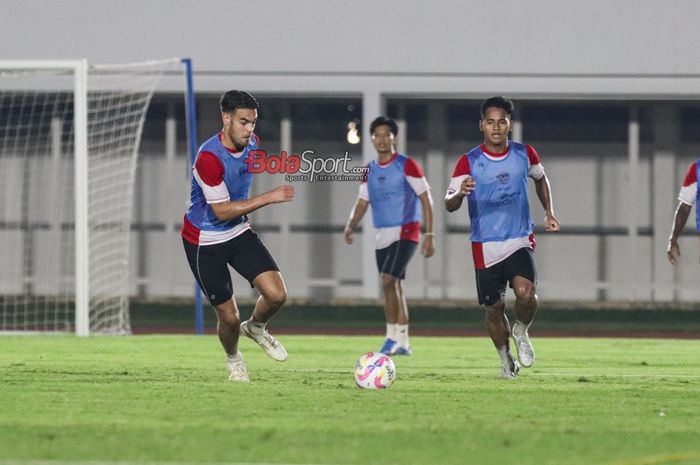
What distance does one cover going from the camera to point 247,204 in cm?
895

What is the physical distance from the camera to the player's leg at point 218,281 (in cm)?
938

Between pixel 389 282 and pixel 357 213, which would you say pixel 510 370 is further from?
pixel 357 213

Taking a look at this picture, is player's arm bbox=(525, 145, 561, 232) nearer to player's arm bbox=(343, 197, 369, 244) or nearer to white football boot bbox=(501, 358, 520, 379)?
white football boot bbox=(501, 358, 520, 379)

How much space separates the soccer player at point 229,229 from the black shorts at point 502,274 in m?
1.41

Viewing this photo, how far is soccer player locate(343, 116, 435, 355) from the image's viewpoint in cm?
1263

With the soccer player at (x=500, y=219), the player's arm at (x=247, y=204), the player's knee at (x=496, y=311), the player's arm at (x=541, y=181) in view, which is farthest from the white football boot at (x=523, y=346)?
the player's arm at (x=247, y=204)

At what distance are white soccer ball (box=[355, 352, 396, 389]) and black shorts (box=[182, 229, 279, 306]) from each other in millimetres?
933

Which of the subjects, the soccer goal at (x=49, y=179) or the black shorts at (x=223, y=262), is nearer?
the black shorts at (x=223, y=262)

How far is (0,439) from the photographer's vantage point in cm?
669

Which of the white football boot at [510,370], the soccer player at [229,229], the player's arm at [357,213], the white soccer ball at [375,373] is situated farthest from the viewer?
the player's arm at [357,213]

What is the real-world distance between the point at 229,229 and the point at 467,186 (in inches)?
63.0

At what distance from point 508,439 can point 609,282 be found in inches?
629

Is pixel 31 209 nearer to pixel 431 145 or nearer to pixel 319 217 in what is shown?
pixel 319 217

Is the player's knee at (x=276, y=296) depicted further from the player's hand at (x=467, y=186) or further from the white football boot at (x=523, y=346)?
the white football boot at (x=523, y=346)
